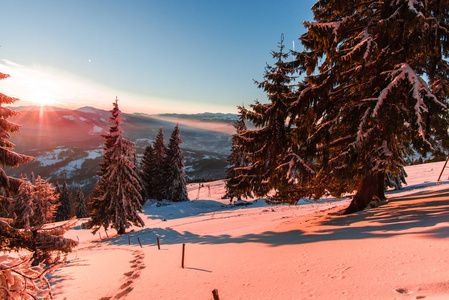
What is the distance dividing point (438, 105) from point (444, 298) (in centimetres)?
522

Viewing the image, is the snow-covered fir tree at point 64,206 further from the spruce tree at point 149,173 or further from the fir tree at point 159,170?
the fir tree at point 159,170

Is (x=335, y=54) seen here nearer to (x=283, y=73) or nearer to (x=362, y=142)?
(x=283, y=73)

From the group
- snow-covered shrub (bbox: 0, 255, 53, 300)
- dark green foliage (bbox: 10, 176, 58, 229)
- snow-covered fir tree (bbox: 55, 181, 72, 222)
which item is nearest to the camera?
snow-covered shrub (bbox: 0, 255, 53, 300)

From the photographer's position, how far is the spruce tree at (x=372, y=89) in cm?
608

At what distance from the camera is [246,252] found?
8031 millimetres

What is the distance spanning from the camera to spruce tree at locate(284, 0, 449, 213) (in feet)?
19.9

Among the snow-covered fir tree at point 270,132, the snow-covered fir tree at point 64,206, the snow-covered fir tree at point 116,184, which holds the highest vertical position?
the snow-covered fir tree at point 270,132

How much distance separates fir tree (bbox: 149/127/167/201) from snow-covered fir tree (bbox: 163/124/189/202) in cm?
133

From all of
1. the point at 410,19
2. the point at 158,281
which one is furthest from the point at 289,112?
the point at 158,281

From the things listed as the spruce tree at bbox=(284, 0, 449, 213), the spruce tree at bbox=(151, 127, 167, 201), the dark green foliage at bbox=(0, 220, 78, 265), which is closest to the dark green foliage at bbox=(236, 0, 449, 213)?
the spruce tree at bbox=(284, 0, 449, 213)

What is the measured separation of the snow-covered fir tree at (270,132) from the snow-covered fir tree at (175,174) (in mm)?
30040

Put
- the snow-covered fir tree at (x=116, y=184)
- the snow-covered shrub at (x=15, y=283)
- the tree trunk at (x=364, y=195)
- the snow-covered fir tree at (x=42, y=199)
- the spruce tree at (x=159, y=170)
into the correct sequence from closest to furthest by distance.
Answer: the snow-covered shrub at (x=15, y=283) → the tree trunk at (x=364, y=195) → the snow-covered fir tree at (x=116, y=184) → the snow-covered fir tree at (x=42, y=199) → the spruce tree at (x=159, y=170)

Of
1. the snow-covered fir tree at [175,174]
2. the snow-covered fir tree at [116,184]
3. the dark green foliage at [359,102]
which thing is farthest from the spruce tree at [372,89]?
the snow-covered fir tree at [175,174]

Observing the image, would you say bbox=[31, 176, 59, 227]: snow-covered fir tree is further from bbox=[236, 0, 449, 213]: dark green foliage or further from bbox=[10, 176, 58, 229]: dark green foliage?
bbox=[236, 0, 449, 213]: dark green foliage
